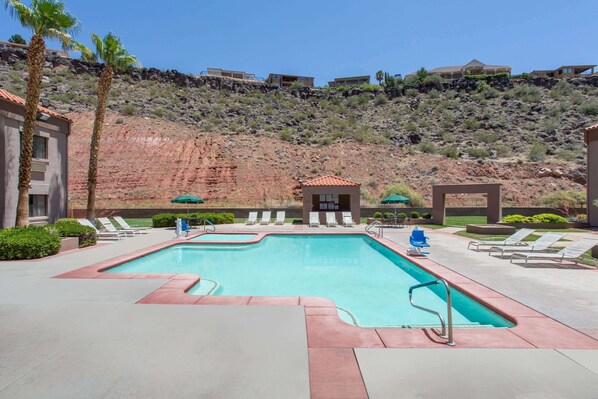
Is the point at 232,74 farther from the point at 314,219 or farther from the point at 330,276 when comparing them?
the point at 330,276

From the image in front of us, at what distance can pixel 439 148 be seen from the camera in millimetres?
44250

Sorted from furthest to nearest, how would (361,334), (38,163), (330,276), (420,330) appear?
(38,163) → (330,276) → (420,330) → (361,334)

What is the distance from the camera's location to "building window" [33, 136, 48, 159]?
15.9 meters

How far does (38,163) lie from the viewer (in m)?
15.7

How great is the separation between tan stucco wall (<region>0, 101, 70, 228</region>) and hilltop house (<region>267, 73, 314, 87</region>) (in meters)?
61.2

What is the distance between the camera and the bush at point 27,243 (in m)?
9.79

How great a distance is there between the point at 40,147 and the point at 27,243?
323 inches

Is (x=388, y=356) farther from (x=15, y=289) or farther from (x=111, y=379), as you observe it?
(x=15, y=289)

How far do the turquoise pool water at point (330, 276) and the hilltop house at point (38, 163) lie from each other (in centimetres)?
686

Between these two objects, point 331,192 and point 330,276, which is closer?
point 330,276

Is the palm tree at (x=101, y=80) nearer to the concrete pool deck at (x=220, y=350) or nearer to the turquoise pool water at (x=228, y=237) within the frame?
the turquoise pool water at (x=228, y=237)

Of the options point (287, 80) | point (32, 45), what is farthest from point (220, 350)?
point (287, 80)

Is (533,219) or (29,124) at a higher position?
(29,124)

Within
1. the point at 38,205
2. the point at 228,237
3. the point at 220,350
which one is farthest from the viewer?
the point at 228,237
